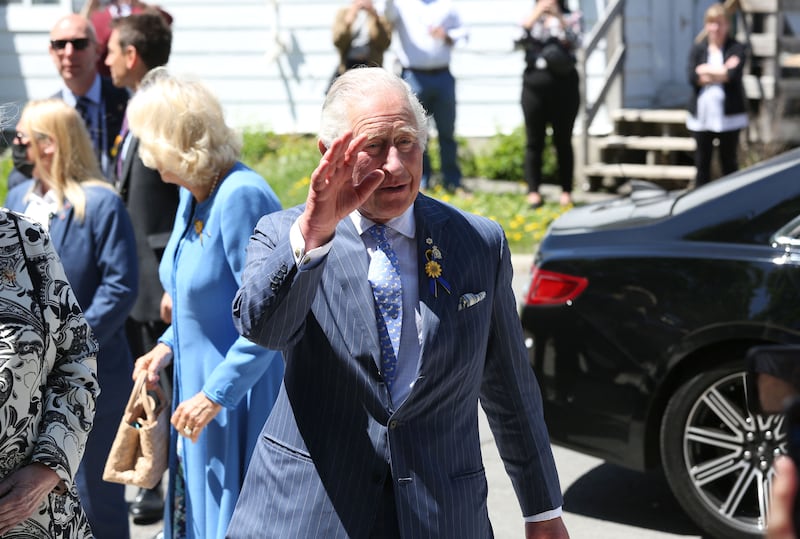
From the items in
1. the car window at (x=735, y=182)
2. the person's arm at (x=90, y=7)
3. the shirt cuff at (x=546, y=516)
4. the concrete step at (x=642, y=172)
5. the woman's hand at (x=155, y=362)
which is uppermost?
the person's arm at (x=90, y=7)

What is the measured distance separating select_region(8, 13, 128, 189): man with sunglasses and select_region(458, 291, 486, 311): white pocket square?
452 cm

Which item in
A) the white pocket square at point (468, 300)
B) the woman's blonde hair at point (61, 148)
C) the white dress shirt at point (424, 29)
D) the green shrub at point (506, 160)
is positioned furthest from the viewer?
the green shrub at point (506, 160)

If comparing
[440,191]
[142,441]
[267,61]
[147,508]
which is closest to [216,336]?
[142,441]

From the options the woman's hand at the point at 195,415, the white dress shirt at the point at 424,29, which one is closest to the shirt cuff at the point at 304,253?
the woman's hand at the point at 195,415

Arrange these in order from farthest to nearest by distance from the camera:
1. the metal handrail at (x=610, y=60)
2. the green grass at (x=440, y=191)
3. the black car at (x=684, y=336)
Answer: the metal handrail at (x=610, y=60)
the green grass at (x=440, y=191)
the black car at (x=684, y=336)

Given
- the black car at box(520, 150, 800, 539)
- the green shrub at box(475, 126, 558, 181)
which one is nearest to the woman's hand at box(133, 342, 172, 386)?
the black car at box(520, 150, 800, 539)

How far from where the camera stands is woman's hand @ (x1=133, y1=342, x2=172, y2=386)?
172 inches

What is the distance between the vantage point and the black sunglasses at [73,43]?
7344mm

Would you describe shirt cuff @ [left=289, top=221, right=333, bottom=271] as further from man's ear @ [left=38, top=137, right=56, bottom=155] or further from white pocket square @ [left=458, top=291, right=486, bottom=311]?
man's ear @ [left=38, top=137, right=56, bottom=155]

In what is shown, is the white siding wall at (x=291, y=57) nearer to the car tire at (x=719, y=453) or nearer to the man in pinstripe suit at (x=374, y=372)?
the car tire at (x=719, y=453)

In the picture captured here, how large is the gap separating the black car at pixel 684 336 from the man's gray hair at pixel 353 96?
275 centimetres

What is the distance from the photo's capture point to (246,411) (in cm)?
418

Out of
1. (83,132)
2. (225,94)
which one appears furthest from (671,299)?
(225,94)

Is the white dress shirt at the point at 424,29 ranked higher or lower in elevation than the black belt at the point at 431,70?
higher
